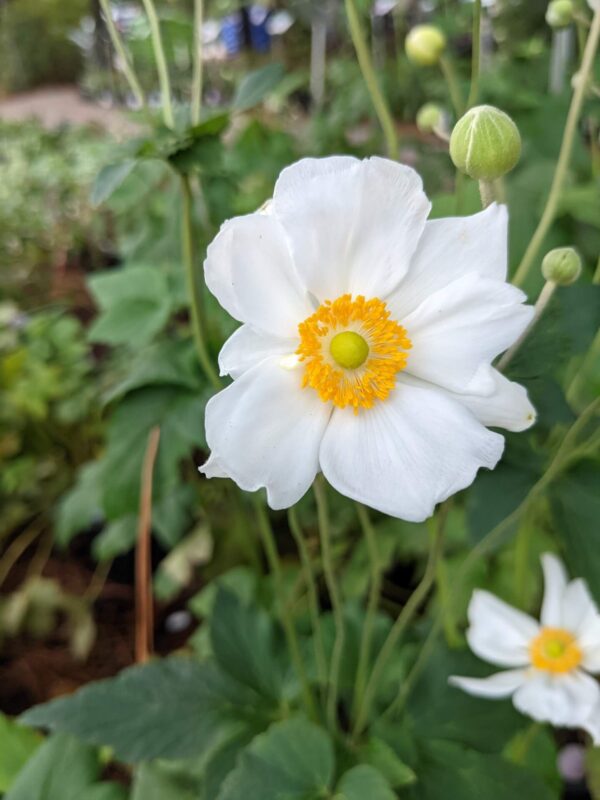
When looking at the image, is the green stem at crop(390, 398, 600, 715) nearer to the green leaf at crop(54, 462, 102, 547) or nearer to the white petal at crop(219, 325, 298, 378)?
the white petal at crop(219, 325, 298, 378)

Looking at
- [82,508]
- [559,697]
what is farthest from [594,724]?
[82,508]

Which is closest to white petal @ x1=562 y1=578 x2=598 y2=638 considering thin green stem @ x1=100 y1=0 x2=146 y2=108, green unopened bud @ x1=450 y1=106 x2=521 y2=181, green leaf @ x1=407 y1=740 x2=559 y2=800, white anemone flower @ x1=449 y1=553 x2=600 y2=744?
white anemone flower @ x1=449 y1=553 x2=600 y2=744

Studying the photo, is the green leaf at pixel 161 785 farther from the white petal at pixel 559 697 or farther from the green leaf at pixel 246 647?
the white petal at pixel 559 697

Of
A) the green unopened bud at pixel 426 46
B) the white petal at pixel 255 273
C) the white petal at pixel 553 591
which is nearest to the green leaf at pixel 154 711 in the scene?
the white petal at pixel 553 591

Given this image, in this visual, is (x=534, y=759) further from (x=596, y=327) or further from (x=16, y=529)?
(x=16, y=529)

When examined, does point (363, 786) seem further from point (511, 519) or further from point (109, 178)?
point (109, 178)

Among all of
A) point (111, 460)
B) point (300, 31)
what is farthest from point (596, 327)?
point (300, 31)
